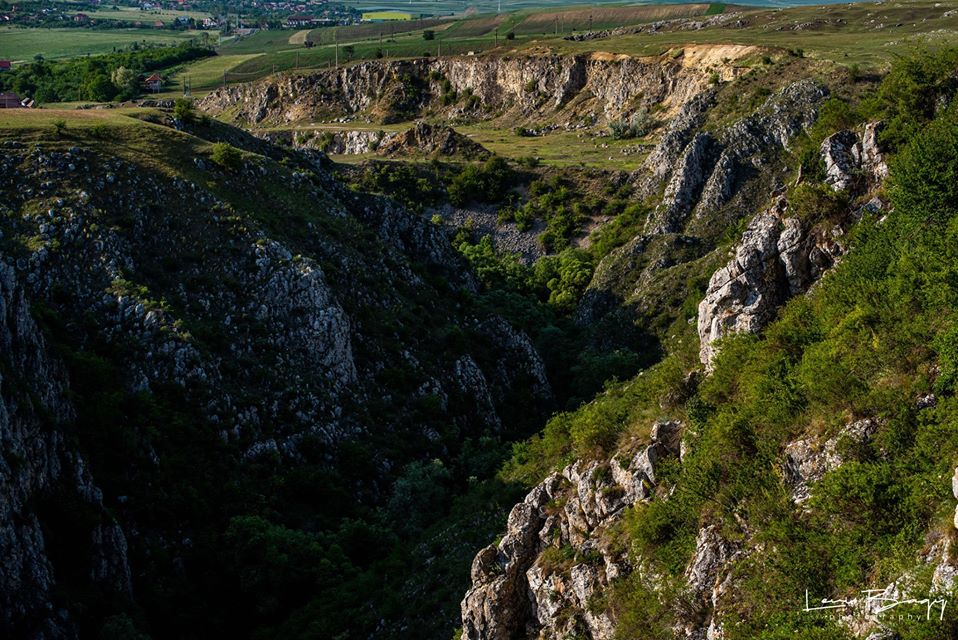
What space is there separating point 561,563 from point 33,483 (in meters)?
25.2

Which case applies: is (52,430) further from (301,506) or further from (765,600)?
(765,600)

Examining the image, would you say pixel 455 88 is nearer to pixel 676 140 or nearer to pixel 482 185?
pixel 482 185

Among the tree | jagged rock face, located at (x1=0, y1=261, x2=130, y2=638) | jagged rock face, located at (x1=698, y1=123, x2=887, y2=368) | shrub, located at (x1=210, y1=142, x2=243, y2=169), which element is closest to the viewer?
jagged rock face, located at (x1=698, y1=123, x2=887, y2=368)

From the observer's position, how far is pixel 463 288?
8294 cm

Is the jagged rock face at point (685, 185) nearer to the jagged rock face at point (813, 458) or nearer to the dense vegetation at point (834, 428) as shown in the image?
the dense vegetation at point (834, 428)

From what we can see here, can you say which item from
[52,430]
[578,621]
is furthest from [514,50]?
[578,621]

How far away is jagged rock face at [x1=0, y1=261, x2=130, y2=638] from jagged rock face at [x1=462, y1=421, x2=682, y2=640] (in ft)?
62.3
